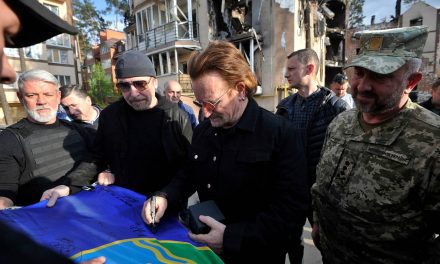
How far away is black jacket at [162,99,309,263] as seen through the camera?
1.45m

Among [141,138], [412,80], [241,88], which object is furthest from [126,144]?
[412,80]

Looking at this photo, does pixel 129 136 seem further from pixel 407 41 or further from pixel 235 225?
pixel 407 41

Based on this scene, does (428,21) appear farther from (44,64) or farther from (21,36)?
(44,64)

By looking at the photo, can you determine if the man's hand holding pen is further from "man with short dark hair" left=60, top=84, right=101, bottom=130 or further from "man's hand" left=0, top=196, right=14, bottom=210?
"man with short dark hair" left=60, top=84, right=101, bottom=130

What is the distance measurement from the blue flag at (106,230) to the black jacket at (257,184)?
0.24m

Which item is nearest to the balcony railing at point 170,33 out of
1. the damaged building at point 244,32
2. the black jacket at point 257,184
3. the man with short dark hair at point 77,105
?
the damaged building at point 244,32

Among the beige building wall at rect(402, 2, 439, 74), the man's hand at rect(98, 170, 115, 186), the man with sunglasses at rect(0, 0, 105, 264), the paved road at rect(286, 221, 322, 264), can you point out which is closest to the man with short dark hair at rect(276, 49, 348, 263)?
the paved road at rect(286, 221, 322, 264)

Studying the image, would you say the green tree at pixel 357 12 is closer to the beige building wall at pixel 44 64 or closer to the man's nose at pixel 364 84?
the beige building wall at pixel 44 64

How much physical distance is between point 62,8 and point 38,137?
23971 millimetres

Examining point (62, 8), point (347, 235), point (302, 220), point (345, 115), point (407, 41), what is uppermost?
point (62, 8)

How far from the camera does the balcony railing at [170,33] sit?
1814cm

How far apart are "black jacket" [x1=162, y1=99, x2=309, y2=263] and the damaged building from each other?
549 inches

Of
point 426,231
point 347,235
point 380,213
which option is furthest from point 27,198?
point 426,231

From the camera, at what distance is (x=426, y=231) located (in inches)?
53.8
